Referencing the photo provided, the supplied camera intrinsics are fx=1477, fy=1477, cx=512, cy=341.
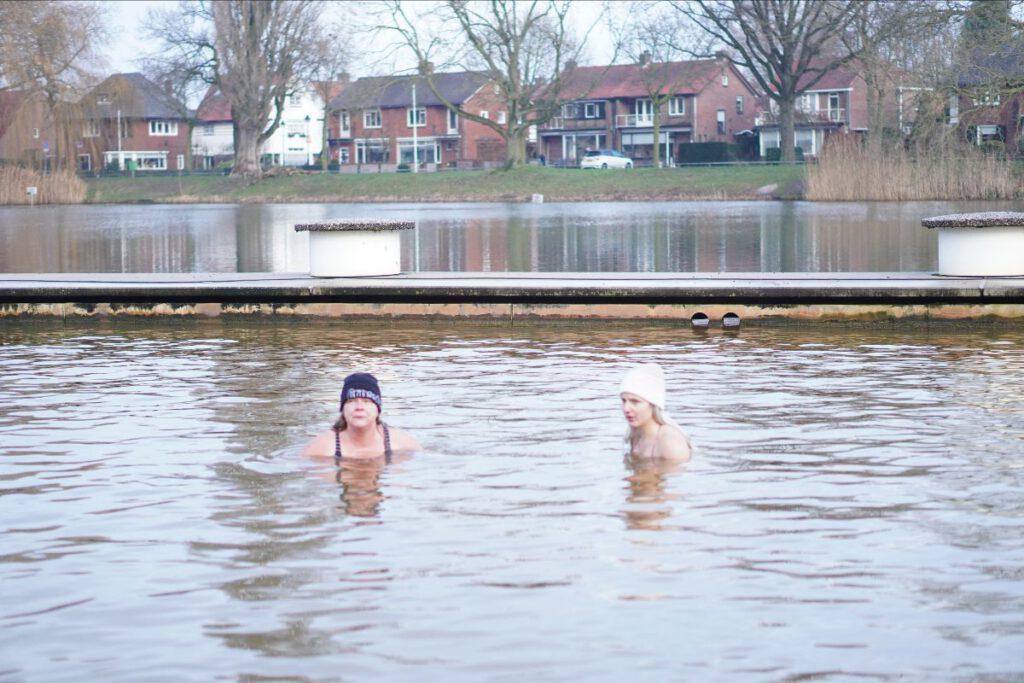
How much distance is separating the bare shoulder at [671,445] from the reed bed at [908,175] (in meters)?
37.7

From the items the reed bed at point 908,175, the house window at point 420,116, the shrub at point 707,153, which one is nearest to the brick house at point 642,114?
the house window at point 420,116

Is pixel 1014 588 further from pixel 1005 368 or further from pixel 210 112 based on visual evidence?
pixel 210 112

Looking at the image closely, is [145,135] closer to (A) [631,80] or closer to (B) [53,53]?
(A) [631,80]

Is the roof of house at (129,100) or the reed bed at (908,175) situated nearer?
the reed bed at (908,175)

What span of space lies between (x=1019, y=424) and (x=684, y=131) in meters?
103

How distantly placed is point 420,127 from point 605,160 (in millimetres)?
30210

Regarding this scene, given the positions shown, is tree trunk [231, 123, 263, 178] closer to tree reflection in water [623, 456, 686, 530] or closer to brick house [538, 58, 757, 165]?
brick house [538, 58, 757, 165]

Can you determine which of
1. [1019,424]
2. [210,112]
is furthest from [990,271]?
[210,112]

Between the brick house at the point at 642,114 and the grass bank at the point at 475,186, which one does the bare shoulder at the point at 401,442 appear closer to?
the grass bank at the point at 475,186

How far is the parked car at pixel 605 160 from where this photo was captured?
9438 cm

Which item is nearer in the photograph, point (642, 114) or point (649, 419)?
point (649, 419)

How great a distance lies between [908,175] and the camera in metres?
49.4

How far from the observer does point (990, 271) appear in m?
17.7

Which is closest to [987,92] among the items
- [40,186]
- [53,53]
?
[53,53]
